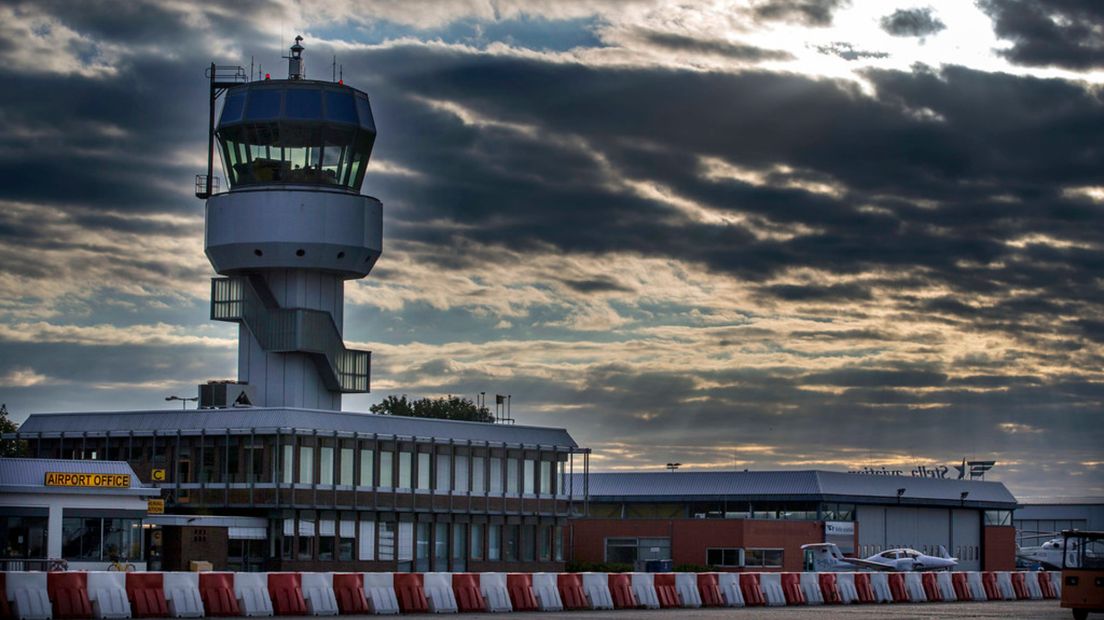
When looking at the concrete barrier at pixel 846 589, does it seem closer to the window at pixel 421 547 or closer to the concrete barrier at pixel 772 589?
the concrete barrier at pixel 772 589

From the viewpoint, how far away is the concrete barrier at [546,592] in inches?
1962

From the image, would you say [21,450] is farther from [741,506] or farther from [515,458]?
[741,506]

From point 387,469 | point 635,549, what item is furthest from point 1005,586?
point 635,549

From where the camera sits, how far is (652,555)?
328ft

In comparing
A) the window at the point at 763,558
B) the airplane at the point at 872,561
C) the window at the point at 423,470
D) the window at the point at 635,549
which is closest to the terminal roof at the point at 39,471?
the window at the point at 423,470

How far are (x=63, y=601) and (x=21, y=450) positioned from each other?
7691cm

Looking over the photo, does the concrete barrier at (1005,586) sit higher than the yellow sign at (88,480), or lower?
lower

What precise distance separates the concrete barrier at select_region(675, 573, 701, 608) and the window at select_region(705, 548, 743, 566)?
4229 cm

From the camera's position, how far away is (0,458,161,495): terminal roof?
218ft

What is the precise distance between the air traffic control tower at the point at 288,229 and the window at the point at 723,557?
25.7 meters

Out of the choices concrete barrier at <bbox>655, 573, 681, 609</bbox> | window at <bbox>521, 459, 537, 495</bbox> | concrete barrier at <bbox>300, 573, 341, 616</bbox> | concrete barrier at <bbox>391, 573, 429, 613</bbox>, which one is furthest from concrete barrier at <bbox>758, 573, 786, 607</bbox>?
window at <bbox>521, 459, 537, 495</bbox>

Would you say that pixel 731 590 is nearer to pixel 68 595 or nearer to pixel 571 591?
pixel 571 591

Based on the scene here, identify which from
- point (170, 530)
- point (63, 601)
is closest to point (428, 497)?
point (170, 530)

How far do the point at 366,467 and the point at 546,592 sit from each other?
32.3 m
